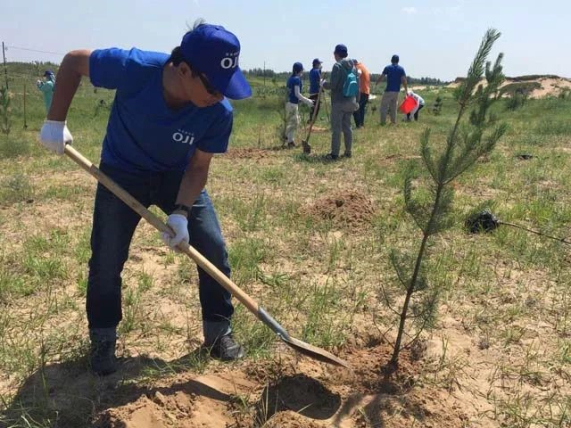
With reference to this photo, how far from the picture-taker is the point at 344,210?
4.98 metres

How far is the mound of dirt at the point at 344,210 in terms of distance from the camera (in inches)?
192

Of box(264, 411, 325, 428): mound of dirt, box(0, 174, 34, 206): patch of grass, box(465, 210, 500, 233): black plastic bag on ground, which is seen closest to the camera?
box(264, 411, 325, 428): mound of dirt

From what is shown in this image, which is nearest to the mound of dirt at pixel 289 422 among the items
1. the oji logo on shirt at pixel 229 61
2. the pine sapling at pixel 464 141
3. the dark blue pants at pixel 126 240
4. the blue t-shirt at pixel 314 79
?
the dark blue pants at pixel 126 240

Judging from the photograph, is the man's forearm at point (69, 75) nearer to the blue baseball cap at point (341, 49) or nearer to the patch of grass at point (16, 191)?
the patch of grass at point (16, 191)

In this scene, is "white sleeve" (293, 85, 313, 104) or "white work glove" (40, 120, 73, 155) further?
"white sleeve" (293, 85, 313, 104)

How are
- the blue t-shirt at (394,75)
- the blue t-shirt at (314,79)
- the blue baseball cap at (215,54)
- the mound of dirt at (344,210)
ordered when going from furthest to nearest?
the blue t-shirt at (394,75), the blue t-shirt at (314,79), the mound of dirt at (344,210), the blue baseball cap at (215,54)

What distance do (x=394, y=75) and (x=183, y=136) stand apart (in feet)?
35.1

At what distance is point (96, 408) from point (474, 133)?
6.81 ft

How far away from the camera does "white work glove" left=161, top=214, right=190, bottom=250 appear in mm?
2342

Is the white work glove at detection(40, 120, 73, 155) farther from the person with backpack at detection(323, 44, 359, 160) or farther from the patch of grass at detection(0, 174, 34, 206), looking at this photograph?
the person with backpack at detection(323, 44, 359, 160)

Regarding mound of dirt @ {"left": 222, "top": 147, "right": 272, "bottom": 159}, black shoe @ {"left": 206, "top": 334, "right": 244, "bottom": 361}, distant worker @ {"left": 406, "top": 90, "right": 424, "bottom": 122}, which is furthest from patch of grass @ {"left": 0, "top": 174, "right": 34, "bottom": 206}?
distant worker @ {"left": 406, "top": 90, "right": 424, "bottom": 122}

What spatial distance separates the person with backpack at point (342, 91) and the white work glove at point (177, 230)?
5592mm

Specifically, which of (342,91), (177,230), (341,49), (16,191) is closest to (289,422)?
(177,230)

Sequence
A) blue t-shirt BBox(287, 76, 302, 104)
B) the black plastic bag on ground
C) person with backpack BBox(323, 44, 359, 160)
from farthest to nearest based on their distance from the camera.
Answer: blue t-shirt BBox(287, 76, 302, 104)
person with backpack BBox(323, 44, 359, 160)
the black plastic bag on ground
